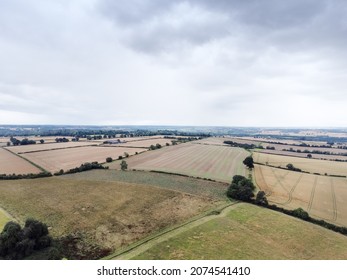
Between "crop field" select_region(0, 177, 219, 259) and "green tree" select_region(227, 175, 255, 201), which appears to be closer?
"crop field" select_region(0, 177, 219, 259)

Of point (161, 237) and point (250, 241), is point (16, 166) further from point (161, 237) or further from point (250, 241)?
point (250, 241)

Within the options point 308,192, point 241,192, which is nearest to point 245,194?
point 241,192

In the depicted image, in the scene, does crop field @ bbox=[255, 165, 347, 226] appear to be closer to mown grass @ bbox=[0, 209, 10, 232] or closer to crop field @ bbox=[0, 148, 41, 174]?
mown grass @ bbox=[0, 209, 10, 232]

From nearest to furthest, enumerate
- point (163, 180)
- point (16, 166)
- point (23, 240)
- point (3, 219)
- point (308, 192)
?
1. point (23, 240)
2. point (3, 219)
3. point (308, 192)
4. point (163, 180)
5. point (16, 166)

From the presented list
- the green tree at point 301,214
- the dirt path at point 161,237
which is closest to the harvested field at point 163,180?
the dirt path at point 161,237

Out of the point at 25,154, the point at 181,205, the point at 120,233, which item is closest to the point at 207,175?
the point at 181,205

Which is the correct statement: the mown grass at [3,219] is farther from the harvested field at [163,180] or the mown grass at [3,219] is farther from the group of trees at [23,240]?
the harvested field at [163,180]

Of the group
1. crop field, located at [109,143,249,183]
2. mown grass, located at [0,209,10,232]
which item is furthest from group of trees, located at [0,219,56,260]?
crop field, located at [109,143,249,183]
